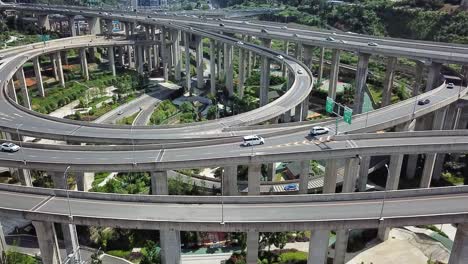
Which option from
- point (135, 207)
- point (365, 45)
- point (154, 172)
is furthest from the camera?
point (365, 45)

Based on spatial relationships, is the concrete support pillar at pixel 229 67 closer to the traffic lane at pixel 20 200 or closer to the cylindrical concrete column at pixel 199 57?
Result: the cylindrical concrete column at pixel 199 57

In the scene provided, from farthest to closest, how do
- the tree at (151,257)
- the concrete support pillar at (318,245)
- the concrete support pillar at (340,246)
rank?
the tree at (151,257), the concrete support pillar at (340,246), the concrete support pillar at (318,245)

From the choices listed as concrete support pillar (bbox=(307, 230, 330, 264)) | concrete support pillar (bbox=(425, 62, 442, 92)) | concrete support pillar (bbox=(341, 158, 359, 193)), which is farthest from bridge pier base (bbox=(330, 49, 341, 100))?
concrete support pillar (bbox=(307, 230, 330, 264))

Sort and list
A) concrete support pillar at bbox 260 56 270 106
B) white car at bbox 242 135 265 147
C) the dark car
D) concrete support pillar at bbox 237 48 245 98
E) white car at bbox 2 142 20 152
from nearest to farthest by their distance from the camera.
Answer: white car at bbox 242 135 265 147
white car at bbox 2 142 20 152
the dark car
concrete support pillar at bbox 260 56 270 106
concrete support pillar at bbox 237 48 245 98

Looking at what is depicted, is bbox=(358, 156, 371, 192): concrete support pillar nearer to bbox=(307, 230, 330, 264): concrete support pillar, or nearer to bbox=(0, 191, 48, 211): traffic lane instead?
bbox=(307, 230, 330, 264): concrete support pillar

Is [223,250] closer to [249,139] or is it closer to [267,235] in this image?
[267,235]

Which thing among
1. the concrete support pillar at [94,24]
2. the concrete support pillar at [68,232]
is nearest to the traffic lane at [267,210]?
the concrete support pillar at [68,232]

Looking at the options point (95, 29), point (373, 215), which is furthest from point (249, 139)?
point (95, 29)
